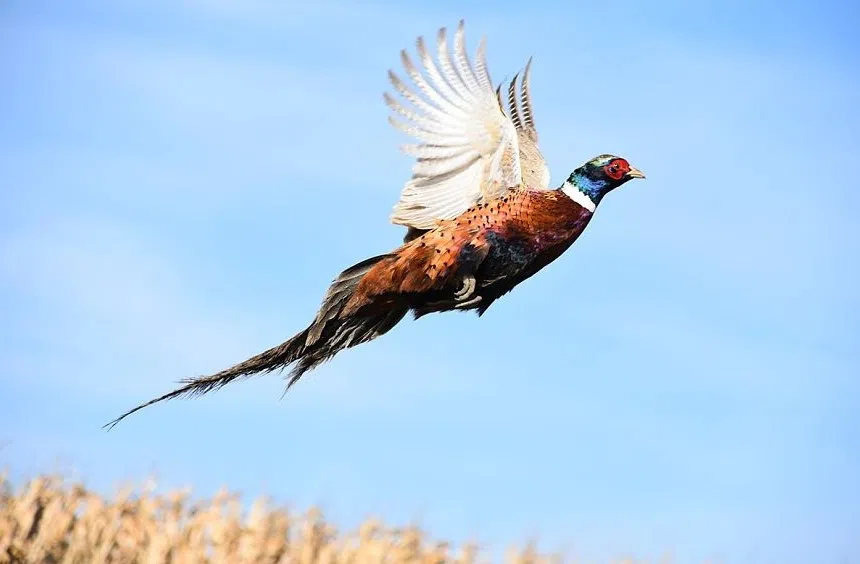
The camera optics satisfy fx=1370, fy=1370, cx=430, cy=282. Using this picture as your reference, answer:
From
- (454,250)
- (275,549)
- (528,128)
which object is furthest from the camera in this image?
(528,128)

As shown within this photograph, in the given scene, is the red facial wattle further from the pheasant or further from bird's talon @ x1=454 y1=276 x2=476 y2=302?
bird's talon @ x1=454 y1=276 x2=476 y2=302

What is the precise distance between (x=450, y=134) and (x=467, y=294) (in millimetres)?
994

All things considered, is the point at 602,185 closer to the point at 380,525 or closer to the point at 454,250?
the point at 454,250

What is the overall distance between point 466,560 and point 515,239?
2.12 m

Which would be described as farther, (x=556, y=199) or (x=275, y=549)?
(x=556, y=199)

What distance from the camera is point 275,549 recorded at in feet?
20.5

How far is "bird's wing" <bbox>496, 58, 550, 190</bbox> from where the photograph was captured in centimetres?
851

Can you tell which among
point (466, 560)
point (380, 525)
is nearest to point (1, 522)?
point (380, 525)

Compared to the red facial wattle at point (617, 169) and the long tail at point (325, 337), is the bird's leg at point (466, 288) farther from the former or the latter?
the red facial wattle at point (617, 169)

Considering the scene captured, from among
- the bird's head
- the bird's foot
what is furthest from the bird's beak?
the bird's foot

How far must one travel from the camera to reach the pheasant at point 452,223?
7.88m

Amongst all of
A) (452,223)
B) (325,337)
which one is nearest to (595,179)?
(452,223)

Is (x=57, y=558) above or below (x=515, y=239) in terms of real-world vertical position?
below

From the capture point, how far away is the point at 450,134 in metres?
8.13
